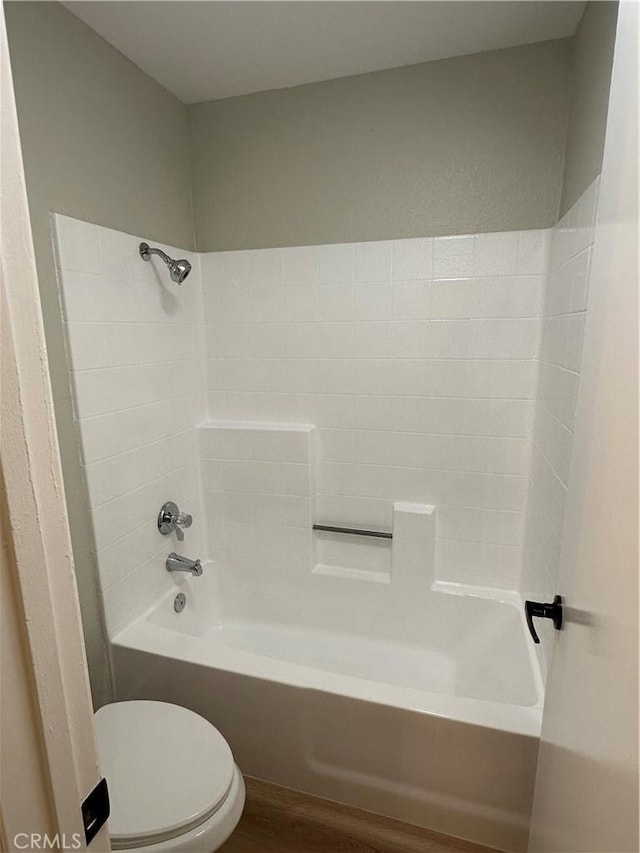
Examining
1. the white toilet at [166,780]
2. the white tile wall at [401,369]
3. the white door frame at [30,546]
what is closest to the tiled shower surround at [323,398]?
the white tile wall at [401,369]

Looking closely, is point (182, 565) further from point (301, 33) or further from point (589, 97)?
point (589, 97)

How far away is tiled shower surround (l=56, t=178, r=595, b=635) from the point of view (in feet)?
4.99

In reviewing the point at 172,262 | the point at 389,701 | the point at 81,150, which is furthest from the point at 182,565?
the point at 81,150

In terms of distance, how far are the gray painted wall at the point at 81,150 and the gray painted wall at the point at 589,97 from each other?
1460 mm

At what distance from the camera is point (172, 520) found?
1.84 metres

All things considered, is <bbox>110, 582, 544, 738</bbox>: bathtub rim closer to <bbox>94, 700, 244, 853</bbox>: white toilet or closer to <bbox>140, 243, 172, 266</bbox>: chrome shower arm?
<bbox>94, 700, 244, 853</bbox>: white toilet

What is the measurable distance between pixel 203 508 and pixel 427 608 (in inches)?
44.1

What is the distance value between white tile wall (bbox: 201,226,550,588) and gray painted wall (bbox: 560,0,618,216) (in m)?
0.27

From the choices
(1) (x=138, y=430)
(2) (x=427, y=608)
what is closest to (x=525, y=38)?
(1) (x=138, y=430)

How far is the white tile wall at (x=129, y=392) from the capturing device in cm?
143

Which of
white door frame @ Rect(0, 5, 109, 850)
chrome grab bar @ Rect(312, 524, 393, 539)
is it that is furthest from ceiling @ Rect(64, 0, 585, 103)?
chrome grab bar @ Rect(312, 524, 393, 539)

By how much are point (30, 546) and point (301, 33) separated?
1764mm

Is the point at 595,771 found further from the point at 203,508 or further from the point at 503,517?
the point at 203,508

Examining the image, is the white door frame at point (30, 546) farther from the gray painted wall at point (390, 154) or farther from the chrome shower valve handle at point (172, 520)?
the gray painted wall at point (390, 154)
